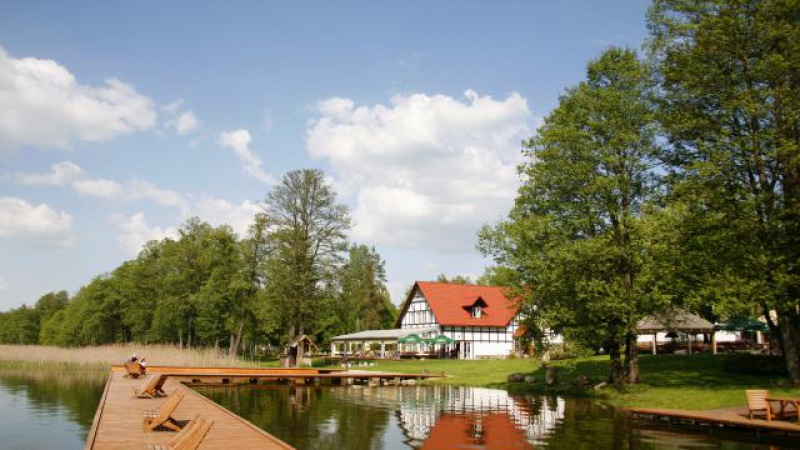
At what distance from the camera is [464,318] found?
69.6m

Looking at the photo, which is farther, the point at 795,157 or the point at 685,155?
the point at 685,155

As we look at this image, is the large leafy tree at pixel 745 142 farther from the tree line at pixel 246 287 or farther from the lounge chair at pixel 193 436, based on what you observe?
the tree line at pixel 246 287

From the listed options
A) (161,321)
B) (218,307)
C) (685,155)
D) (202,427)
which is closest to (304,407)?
(202,427)

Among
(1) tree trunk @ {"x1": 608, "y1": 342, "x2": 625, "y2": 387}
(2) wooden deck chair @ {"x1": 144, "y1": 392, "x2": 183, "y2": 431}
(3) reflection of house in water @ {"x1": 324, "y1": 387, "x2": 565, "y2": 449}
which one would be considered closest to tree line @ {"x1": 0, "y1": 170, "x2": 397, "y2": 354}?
(3) reflection of house in water @ {"x1": 324, "y1": 387, "x2": 565, "y2": 449}

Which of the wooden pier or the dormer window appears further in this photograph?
the dormer window

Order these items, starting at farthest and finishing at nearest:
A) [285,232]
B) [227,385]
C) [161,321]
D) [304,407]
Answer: [161,321]
[285,232]
[227,385]
[304,407]

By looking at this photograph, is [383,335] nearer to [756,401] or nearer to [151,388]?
[151,388]

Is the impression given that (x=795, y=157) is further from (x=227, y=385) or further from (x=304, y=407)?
(x=227, y=385)

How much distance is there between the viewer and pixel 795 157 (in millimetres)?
24156

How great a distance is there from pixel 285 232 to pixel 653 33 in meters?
33.7

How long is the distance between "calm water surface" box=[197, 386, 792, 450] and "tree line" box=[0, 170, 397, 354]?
20.2m

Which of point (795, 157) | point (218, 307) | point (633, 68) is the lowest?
point (218, 307)

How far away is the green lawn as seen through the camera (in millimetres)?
26156

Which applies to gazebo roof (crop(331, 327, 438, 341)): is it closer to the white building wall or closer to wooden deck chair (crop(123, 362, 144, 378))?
the white building wall
